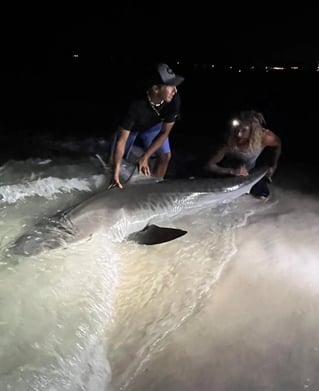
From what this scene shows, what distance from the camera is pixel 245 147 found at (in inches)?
234

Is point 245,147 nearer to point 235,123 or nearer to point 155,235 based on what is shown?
point 235,123

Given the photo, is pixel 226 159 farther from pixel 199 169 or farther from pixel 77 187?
pixel 77 187

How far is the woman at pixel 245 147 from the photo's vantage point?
582 cm

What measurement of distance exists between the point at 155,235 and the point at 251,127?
2.15m

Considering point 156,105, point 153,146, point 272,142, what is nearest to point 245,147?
point 272,142

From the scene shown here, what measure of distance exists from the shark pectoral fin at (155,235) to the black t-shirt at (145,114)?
1.21m

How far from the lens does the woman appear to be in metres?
5.82

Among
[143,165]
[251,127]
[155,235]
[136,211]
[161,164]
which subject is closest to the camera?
[155,235]

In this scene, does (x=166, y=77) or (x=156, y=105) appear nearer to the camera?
(x=166, y=77)

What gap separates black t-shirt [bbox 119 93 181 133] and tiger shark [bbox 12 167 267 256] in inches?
28.8

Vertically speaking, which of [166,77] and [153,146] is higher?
[166,77]

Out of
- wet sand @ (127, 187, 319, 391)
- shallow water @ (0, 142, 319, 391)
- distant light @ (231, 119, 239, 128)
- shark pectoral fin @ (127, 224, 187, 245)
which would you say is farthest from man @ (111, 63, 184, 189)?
wet sand @ (127, 187, 319, 391)

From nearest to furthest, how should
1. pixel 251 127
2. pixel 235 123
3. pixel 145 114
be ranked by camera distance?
pixel 145 114 → pixel 251 127 → pixel 235 123

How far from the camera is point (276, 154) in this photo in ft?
20.5
